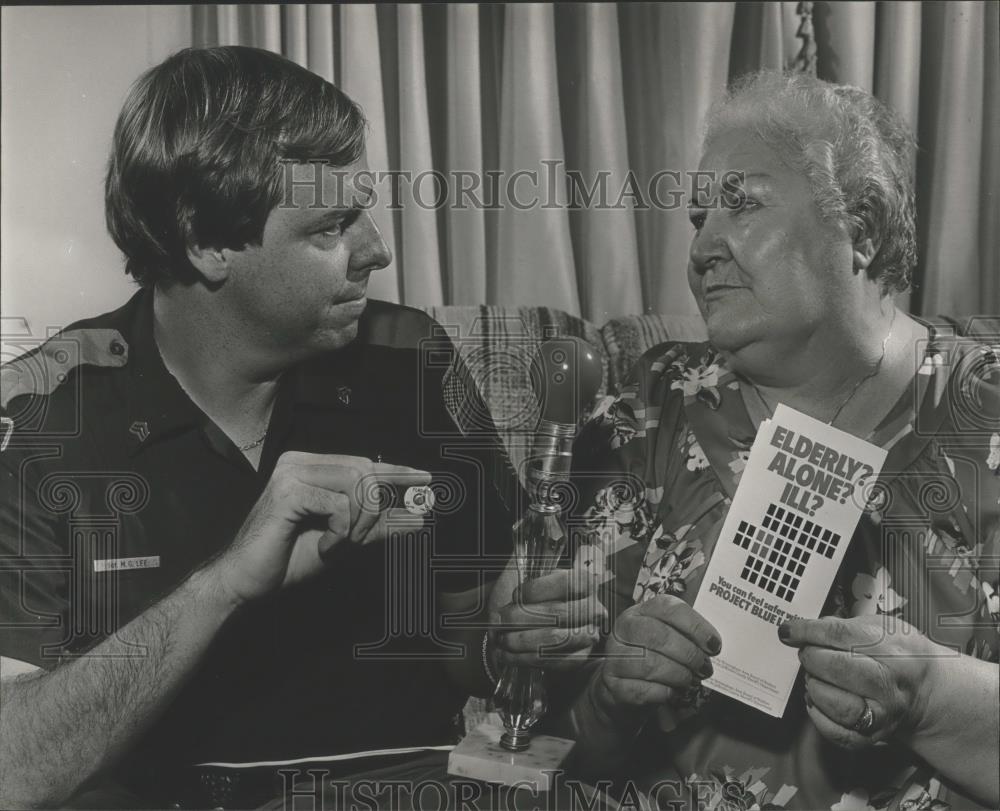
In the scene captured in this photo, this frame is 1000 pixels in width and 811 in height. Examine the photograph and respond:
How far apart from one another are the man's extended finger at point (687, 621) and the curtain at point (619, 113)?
0.39m

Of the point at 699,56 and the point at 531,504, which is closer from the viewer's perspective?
the point at 531,504

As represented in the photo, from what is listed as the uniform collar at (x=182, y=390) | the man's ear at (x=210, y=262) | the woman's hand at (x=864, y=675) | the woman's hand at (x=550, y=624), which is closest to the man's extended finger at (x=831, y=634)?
the woman's hand at (x=864, y=675)

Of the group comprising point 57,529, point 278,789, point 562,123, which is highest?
point 562,123

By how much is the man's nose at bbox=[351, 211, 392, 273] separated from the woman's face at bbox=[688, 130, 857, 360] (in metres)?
0.40

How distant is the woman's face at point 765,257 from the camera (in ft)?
3.71

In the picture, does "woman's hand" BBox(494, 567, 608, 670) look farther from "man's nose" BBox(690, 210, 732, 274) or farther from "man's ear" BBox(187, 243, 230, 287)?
"man's ear" BBox(187, 243, 230, 287)

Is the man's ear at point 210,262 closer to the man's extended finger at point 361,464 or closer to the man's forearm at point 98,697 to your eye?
the man's extended finger at point 361,464

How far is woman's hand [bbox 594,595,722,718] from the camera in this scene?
1087 mm

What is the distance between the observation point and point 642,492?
47.6 inches

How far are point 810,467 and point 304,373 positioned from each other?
2.07 ft

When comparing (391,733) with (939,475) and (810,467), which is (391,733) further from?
(939,475)

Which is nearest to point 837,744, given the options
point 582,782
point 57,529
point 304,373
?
point 582,782

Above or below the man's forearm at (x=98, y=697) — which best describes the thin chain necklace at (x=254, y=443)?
above

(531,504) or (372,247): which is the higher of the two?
Result: (372,247)
